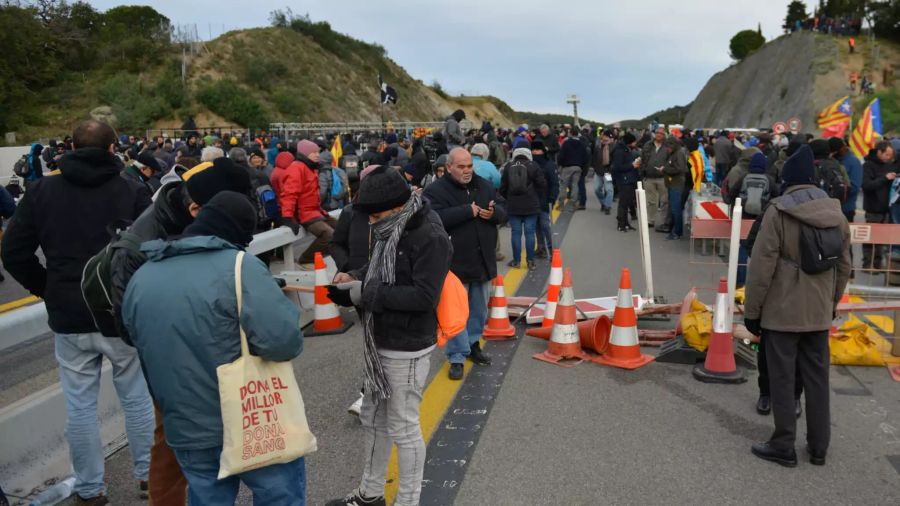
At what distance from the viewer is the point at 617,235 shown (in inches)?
529

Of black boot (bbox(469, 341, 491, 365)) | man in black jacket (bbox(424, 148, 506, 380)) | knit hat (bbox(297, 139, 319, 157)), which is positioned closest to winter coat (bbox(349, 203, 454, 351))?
man in black jacket (bbox(424, 148, 506, 380))

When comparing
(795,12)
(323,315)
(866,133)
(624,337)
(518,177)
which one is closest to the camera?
(624,337)

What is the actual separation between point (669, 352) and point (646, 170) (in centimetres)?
796

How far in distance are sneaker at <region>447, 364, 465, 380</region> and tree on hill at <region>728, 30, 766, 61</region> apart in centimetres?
9890

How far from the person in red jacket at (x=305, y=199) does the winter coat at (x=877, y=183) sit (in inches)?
302

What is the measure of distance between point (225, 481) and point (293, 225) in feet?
18.3

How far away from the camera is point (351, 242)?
469cm

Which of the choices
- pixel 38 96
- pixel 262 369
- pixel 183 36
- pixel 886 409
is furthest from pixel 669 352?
pixel 183 36

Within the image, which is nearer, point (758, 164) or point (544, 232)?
point (758, 164)

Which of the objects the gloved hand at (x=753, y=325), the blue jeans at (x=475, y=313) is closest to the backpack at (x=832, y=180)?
the gloved hand at (x=753, y=325)

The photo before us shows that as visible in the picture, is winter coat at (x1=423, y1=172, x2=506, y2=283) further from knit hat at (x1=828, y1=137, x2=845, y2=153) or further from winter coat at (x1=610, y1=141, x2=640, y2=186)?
winter coat at (x1=610, y1=141, x2=640, y2=186)

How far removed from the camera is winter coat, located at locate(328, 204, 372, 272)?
4.66m

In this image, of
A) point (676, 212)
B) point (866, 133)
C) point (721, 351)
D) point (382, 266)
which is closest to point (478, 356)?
Answer: point (721, 351)

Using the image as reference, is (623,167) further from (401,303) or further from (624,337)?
(401,303)
